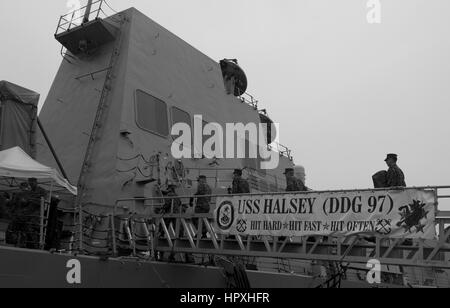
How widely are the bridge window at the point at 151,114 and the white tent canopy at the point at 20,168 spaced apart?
10.00ft

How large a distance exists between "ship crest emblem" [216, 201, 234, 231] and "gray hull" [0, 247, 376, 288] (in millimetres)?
1561

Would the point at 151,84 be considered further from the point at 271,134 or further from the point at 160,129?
the point at 271,134

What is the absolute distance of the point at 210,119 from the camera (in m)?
13.1

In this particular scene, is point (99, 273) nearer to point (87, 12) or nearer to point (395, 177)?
point (395, 177)

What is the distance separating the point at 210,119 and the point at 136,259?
5378 mm

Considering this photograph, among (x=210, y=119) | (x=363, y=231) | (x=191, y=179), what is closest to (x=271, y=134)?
(x=210, y=119)

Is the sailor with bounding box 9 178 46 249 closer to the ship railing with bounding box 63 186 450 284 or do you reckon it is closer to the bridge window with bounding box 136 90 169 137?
the ship railing with bounding box 63 186 450 284

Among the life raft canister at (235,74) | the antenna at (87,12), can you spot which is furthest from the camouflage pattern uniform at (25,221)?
the life raft canister at (235,74)

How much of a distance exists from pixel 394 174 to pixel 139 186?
498 cm

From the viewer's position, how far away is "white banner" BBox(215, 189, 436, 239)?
636 centimetres

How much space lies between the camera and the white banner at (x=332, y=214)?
20.9 ft

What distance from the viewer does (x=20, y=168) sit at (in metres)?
8.03

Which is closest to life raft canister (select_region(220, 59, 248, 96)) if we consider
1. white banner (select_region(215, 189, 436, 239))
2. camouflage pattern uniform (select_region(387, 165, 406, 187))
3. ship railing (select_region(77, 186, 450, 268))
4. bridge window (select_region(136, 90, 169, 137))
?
bridge window (select_region(136, 90, 169, 137))

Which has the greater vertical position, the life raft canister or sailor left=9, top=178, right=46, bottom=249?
the life raft canister
